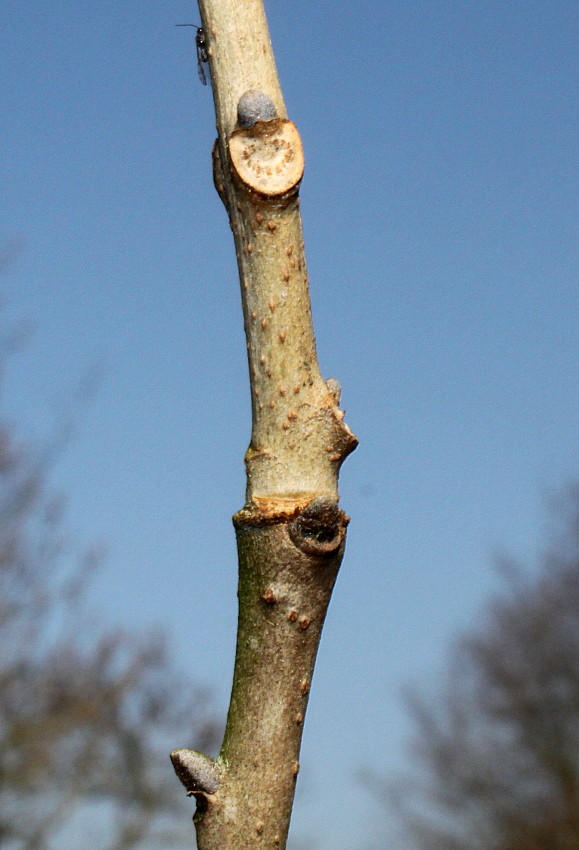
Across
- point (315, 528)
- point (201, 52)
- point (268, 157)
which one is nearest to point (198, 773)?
point (315, 528)

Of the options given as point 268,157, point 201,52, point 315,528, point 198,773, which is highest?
point 201,52

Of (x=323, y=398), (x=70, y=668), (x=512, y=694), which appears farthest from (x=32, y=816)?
(x=323, y=398)

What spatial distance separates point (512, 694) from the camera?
16109 mm

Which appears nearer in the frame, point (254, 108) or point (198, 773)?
point (198, 773)

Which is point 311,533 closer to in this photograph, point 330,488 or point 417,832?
point 330,488

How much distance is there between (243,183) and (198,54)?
1.42 ft

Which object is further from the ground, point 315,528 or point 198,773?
point 315,528

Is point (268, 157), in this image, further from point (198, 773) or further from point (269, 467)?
point (198, 773)

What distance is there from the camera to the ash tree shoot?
4.77 ft

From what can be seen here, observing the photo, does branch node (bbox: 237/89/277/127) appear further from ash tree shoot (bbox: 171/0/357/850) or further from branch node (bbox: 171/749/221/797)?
branch node (bbox: 171/749/221/797)

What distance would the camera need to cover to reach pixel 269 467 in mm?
1555

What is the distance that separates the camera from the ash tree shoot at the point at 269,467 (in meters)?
1.46

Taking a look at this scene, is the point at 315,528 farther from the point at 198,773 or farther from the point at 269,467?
the point at 198,773

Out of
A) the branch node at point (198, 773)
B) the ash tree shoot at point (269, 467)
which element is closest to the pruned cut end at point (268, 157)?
the ash tree shoot at point (269, 467)
